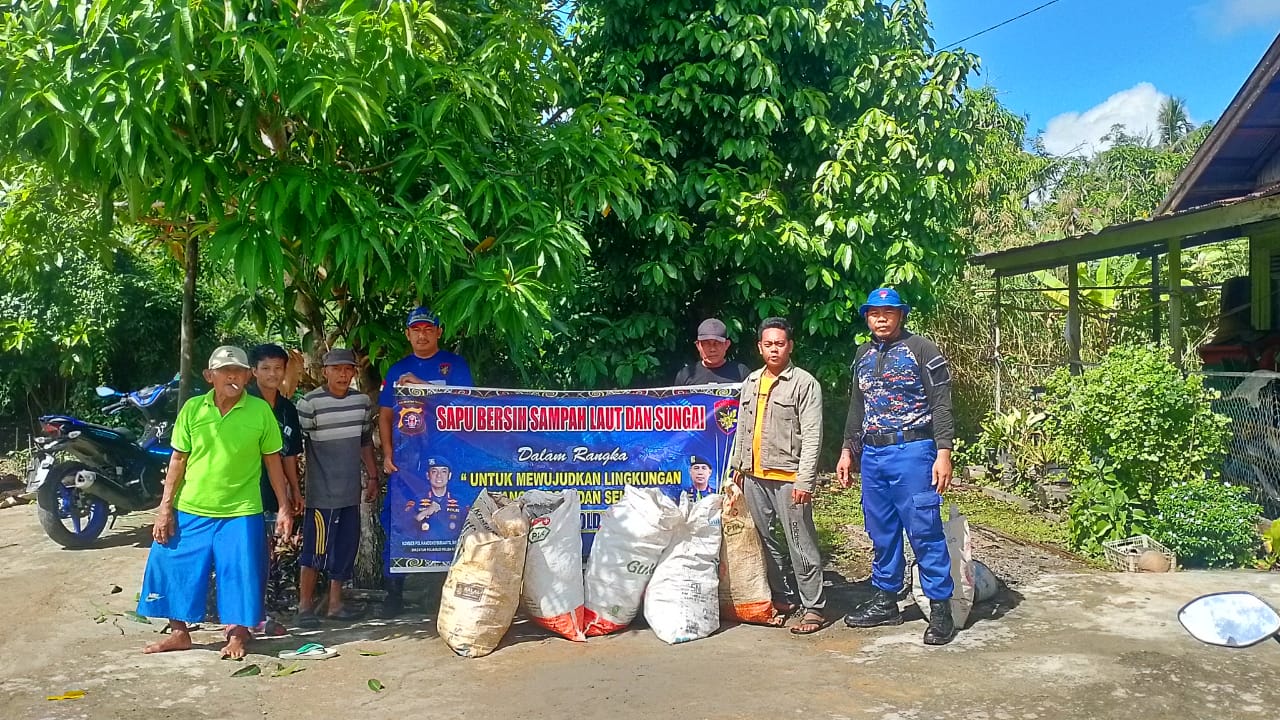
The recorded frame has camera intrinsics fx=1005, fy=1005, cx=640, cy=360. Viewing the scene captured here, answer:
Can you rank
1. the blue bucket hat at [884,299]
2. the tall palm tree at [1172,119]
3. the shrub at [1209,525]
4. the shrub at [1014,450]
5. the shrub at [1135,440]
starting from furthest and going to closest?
1. the tall palm tree at [1172,119]
2. the shrub at [1014,450]
3. the shrub at [1135,440]
4. the shrub at [1209,525]
5. the blue bucket hat at [884,299]

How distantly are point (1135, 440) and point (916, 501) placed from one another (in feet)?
8.53

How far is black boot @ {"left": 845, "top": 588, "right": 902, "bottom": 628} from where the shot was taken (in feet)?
17.5

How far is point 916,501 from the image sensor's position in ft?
16.6

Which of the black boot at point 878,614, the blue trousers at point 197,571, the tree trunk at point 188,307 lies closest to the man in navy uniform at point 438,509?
the blue trousers at point 197,571

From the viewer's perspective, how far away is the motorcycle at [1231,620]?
→ 2629 mm

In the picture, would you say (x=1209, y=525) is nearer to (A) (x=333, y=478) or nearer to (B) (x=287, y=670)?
(A) (x=333, y=478)

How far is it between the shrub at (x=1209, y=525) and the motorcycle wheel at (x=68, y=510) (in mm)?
7703

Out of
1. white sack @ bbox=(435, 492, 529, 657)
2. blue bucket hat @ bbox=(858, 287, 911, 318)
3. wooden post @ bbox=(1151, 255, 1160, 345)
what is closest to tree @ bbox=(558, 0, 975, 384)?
blue bucket hat @ bbox=(858, 287, 911, 318)

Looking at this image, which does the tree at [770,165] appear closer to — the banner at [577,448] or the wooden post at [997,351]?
the banner at [577,448]

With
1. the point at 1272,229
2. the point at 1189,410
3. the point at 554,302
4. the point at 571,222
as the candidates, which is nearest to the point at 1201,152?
the point at 1272,229

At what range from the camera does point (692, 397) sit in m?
5.71

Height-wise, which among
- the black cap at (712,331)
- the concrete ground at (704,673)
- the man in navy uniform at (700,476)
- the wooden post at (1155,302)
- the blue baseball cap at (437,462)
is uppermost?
the wooden post at (1155,302)

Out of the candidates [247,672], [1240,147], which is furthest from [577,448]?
[1240,147]

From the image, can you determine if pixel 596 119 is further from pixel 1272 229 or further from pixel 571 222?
pixel 1272 229
